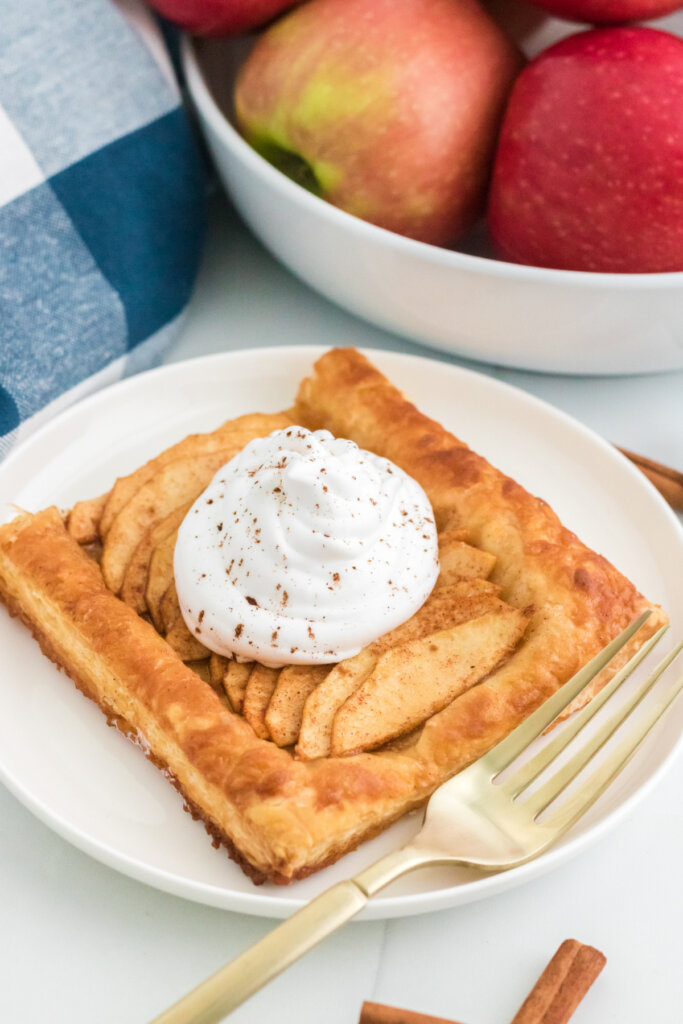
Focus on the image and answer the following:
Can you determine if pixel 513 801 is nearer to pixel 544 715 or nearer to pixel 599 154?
pixel 544 715

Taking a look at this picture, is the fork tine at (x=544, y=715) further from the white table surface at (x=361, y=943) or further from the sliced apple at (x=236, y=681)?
the sliced apple at (x=236, y=681)

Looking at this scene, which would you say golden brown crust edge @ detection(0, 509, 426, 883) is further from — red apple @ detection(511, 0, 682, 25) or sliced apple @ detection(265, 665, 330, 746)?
red apple @ detection(511, 0, 682, 25)

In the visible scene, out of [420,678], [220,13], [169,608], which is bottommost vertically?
[420,678]

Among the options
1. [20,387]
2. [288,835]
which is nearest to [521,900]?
[288,835]

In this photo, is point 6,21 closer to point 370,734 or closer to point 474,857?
point 370,734

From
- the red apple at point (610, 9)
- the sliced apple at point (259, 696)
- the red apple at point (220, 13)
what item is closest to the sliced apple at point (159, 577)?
the sliced apple at point (259, 696)

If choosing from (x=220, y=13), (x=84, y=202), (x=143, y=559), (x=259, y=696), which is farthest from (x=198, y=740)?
(x=220, y=13)
